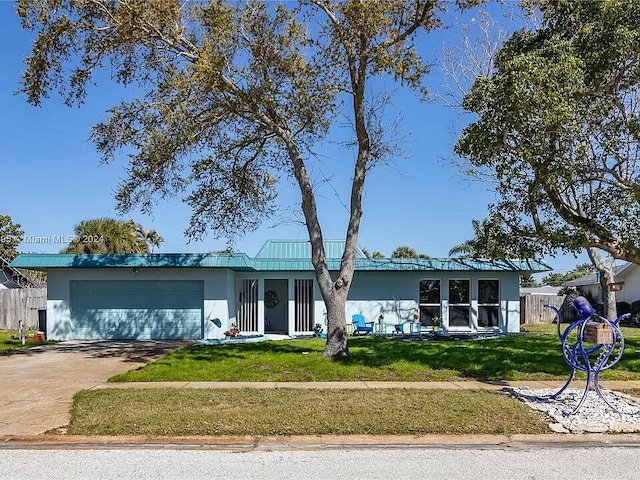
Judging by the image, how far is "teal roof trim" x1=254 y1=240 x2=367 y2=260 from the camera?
22.3m

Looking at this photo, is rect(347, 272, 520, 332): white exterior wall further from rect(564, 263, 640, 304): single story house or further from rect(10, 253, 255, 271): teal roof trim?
rect(564, 263, 640, 304): single story house

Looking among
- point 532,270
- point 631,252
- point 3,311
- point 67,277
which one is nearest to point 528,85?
point 631,252

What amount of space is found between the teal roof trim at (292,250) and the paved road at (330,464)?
15509 mm

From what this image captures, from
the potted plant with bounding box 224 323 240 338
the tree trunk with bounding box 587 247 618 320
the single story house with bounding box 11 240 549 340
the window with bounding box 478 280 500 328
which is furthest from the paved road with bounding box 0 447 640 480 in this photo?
the tree trunk with bounding box 587 247 618 320

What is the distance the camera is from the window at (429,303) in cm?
2181

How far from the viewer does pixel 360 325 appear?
20812 millimetres

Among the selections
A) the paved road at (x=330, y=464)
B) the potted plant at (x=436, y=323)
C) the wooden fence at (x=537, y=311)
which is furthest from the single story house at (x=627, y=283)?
the paved road at (x=330, y=464)

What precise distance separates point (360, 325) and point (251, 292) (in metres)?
4.04

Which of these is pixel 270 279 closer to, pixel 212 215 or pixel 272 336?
pixel 272 336

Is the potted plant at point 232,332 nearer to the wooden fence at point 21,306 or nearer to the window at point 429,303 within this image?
the window at point 429,303

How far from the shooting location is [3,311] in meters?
25.6

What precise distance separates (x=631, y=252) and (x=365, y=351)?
5.99 metres

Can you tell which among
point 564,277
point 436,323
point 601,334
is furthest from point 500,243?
point 564,277

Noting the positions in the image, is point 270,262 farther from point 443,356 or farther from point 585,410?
point 585,410
